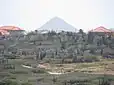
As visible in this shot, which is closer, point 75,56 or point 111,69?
point 111,69

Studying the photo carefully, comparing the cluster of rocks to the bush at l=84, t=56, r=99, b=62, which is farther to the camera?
the cluster of rocks

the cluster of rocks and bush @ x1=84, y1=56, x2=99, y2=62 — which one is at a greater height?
the cluster of rocks

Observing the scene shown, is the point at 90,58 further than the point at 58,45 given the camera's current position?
No

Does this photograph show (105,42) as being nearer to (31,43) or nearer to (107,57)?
(107,57)

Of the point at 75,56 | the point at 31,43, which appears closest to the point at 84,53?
the point at 75,56

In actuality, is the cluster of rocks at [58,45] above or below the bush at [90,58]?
above

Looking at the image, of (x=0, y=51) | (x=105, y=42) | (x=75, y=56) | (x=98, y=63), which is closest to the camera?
(x=98, y=63)

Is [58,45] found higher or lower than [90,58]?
higher

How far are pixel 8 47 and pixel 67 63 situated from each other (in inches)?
530

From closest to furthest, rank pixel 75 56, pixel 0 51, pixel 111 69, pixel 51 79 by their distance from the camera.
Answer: pixel 51 79
pixel 111 69
pixel 75 56
pixel 0 51

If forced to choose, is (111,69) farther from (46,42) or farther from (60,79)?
(46,42)

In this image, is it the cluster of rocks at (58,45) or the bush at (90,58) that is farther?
the cluster of rocks at (58,45)

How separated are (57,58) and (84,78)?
18.5m

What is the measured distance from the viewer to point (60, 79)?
2764 cm
